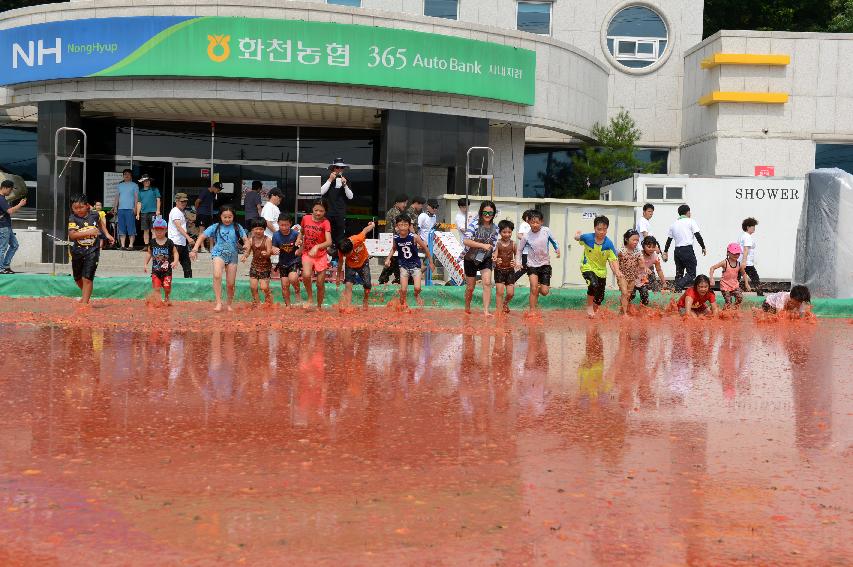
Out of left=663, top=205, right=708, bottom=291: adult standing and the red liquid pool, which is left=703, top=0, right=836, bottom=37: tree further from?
the red liquid pool

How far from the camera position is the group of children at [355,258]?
50.9 ft

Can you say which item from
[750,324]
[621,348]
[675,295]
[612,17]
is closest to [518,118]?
[612,17]

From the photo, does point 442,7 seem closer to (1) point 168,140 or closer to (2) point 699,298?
(1) point 168,140

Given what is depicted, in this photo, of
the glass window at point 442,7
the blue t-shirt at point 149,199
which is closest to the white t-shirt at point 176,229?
the blue t-shirt at point 149,199

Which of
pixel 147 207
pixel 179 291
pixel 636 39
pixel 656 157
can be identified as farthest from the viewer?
pixel 656 157

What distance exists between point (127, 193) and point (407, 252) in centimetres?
1113

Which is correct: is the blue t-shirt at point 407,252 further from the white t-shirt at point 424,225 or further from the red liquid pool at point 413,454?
the white t-shirt at point 424,225

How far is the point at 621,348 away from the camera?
12.5 meters

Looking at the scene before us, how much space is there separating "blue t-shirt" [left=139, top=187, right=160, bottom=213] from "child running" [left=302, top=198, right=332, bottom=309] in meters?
10.0

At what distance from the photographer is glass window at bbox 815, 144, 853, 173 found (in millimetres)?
29844

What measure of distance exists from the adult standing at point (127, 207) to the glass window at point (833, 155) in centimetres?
1884

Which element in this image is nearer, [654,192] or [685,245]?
[685,245]

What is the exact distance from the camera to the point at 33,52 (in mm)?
24562

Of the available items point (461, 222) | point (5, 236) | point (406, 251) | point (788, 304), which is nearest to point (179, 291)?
point (406, 251)
